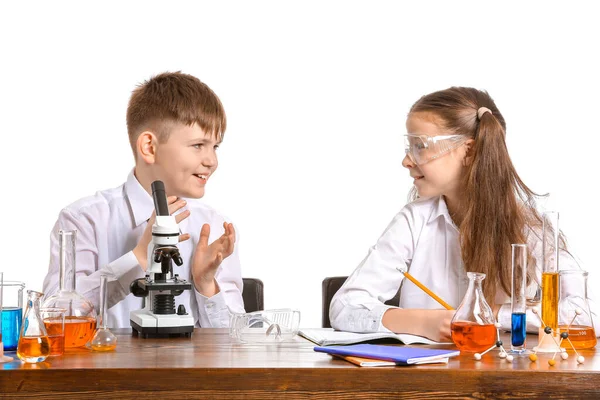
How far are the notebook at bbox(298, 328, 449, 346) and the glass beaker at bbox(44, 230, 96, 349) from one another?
0.59 meters

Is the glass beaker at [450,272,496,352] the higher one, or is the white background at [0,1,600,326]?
the white background at [0,1,600,326]

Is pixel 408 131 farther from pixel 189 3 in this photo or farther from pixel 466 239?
pixel 189 3

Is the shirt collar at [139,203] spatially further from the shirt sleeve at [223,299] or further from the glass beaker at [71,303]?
the glass beaker at [71,303]

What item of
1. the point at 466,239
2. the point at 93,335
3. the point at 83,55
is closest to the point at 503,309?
the point at 466,239

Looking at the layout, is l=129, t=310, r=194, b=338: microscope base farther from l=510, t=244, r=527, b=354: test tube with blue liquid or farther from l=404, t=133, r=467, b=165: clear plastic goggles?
l=404, t=133, r=467, b=165: clear plastic goggles

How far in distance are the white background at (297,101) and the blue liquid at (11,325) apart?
8.73 ft

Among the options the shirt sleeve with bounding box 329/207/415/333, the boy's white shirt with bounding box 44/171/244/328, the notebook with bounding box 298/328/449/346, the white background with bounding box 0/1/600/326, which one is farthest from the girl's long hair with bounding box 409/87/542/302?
the white background with bounding box 0/1/600/326

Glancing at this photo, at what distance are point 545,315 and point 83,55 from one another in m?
3.40

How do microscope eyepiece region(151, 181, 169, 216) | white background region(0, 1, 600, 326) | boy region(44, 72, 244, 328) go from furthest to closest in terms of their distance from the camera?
white background region(0, 1, 600, 326) < boy region(44, 72, 244, 328) < microscope eyepiece region(151, 181, 169, 216)

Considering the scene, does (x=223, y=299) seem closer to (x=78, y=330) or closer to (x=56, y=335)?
(x=78, y=330)

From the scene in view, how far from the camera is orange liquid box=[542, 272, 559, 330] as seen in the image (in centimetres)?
216

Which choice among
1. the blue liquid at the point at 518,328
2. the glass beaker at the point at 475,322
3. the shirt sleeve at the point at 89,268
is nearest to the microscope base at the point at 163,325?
the shirt sleeve at the point at 89,268

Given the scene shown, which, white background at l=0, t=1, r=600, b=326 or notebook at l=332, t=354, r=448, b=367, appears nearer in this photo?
notebook at l=332, t=354, r=448, b=367

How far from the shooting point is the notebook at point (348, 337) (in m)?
2.21
